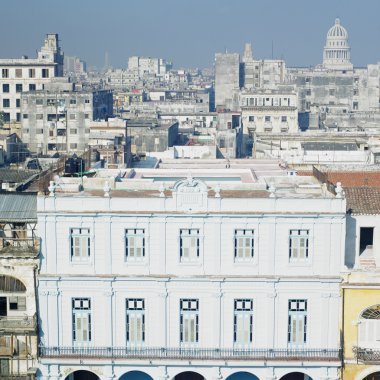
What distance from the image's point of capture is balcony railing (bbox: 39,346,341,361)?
3247 cm

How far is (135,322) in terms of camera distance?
3284 centimetres

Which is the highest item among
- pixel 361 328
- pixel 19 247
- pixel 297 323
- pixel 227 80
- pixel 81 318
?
pixel 227 80

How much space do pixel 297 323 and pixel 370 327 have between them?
109 inches

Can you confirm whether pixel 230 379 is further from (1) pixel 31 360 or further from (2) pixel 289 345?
(1) pixel 31 360

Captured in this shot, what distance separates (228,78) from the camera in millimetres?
166125

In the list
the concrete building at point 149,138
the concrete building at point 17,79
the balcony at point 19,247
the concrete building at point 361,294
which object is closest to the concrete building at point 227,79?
the concrete building at point 17,79

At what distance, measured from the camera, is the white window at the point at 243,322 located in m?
32.6

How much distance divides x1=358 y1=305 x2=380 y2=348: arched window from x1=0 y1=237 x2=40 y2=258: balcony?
12.7 metres

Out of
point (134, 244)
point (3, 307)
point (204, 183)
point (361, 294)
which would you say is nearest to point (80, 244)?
point (134, 244)

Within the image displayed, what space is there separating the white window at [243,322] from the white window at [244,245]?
65.3 inches

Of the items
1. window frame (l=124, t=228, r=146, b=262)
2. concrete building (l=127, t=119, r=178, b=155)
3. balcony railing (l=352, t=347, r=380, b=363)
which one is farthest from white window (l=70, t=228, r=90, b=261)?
concrete building (l=127, t=119, r=178, b=155)

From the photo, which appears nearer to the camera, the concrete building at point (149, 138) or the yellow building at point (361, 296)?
the yellow building at point (361, 296)

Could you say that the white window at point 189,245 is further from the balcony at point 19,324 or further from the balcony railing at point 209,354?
the balcony at point 19,324

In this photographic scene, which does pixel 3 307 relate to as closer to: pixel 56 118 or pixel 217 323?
pixel 217 323
